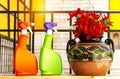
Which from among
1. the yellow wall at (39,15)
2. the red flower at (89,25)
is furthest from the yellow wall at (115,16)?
the red flower at (89,25)

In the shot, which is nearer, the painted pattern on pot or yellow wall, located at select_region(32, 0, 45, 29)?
the painted pattern on pot

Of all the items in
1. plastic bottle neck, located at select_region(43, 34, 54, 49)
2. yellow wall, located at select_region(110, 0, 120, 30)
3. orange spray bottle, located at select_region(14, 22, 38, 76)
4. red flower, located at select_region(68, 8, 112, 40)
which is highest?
yellow wall, located at select_region(110, 0, 120, 30)

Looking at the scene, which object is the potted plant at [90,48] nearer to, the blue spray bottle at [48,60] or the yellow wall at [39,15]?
the blue spray bottle at [48,60]

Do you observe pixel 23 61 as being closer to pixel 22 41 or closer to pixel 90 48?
pixel 22 41

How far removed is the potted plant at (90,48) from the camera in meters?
1.79

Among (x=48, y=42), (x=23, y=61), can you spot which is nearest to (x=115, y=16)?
(x=48, y=42)

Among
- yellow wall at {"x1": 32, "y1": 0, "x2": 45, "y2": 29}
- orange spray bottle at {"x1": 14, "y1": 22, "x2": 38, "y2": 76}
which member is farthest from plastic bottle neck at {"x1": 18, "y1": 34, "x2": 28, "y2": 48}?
yellow wall at {"x1": 32, "y1": 0, "x2": 45, "y2": 29}

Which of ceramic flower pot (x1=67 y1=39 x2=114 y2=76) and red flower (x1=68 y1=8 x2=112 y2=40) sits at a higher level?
red flower (x1=68 y1=8 x2=112 y2=40)

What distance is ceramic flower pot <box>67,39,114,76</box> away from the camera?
1.79 metres

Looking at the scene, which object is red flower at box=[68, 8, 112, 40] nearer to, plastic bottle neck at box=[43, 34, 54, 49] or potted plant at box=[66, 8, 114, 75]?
potted plant at box=[66, 8, 114, 75]

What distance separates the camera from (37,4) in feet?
30.3

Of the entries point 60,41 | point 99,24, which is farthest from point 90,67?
→ point 60,41

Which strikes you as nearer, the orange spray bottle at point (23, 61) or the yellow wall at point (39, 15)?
the orange spray bottle at point (23, 61)

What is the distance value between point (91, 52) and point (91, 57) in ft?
0.09
